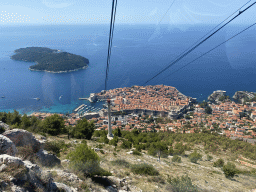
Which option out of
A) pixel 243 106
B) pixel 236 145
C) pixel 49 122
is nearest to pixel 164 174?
pixel 49 122

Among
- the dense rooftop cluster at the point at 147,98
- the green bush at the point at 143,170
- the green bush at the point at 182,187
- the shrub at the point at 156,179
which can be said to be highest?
the green bush at the point at 182,187

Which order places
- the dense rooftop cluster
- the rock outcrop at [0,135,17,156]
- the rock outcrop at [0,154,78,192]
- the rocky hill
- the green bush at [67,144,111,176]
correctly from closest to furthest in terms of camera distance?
the rock outcrop at [0,154,78,192], the rocky hill, the rock outcrop at [0,135,17,156], the green bush at [67,144,111,176], the dense rooftop cluster

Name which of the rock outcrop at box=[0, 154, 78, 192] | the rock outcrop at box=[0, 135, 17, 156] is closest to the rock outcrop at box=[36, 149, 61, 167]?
the rock outcrop at box=[0, 135, 17, 156]

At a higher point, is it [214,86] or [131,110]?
[214,86]

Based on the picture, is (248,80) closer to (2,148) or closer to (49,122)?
(49,122)

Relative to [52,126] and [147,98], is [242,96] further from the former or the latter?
[52,126]

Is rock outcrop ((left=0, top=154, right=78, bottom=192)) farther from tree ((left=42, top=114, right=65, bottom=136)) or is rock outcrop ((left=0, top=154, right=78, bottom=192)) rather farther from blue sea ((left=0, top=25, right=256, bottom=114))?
blue sea ((left=0, top=25, right=256, bottom=114))

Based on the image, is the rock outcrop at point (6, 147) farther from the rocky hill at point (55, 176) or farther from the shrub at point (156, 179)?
the shrub at point (156, 179)

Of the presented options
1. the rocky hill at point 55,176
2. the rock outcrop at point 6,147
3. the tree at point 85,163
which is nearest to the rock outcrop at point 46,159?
the rocky hill at point 55,176
